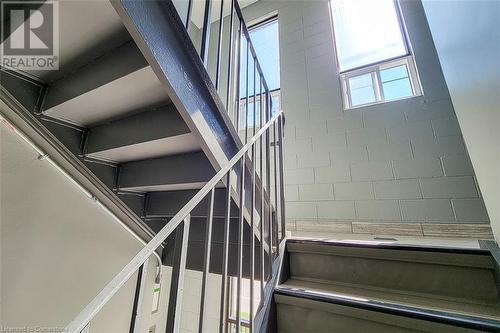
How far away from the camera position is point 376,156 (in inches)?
85.0

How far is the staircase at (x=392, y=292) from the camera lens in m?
0.81

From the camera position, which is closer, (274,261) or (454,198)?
(274,261)

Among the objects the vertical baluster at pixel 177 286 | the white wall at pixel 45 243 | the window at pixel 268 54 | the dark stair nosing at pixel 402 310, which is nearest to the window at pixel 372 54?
the window at pixel 268 54

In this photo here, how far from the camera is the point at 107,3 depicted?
745mm

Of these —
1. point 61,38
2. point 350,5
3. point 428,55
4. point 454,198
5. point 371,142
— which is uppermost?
point 350,5

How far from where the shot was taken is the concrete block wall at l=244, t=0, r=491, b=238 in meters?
1.86

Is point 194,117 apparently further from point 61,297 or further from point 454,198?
point 454,198

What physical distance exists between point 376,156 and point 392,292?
1484 mm

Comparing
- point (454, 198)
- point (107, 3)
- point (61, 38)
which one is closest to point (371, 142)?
point (454, 198)

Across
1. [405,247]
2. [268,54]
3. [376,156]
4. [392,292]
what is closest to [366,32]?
[268,54]

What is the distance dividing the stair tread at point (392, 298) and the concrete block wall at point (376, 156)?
1102 millimetres

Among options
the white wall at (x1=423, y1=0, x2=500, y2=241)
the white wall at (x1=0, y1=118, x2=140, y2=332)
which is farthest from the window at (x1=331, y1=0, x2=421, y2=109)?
the white wall at (x1=0, y1=118, x2=140, y2=332)

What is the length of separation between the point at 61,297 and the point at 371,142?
2.96 m

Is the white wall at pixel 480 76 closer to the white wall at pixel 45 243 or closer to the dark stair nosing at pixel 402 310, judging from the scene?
the dark stair nosing at pixel 402 310
